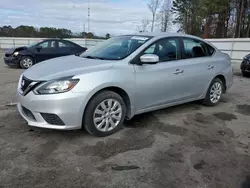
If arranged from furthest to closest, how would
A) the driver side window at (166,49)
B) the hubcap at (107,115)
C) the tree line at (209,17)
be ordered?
the tree line at (209,17), the driver side window at (166,49), the hubcap at (107,115)

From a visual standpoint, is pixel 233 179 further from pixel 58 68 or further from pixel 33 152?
pixel 58 68

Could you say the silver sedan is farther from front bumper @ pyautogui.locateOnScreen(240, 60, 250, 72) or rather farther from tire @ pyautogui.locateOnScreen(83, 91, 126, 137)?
front bumper @ pyautogui.locateOnScreen(240, 60, 250, 72)

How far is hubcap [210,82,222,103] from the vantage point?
17.6 ft

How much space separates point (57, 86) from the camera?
3252 millimetres

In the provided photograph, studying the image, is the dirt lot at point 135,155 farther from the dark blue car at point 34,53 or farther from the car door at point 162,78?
the dark blue car at point 34,53

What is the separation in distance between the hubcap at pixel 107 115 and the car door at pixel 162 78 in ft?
1.28

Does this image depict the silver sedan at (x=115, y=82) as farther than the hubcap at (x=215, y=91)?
No

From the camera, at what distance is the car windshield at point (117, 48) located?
13.3 feet

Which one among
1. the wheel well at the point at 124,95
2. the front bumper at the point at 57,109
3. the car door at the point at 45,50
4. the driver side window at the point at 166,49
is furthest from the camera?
the car door at the point at 45,50

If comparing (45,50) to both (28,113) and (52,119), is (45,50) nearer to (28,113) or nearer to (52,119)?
(28,113)

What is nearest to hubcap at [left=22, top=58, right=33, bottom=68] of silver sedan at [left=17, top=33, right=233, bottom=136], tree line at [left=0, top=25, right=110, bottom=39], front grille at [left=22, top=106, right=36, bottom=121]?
silver sedan at [left=17, top=33, right=233, bottom=136]

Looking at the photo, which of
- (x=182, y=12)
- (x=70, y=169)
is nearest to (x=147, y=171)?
(x=70, y=169)

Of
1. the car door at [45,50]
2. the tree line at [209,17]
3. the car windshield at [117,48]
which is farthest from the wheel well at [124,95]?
the tree line at [209,17]

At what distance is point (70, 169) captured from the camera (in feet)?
9.22
